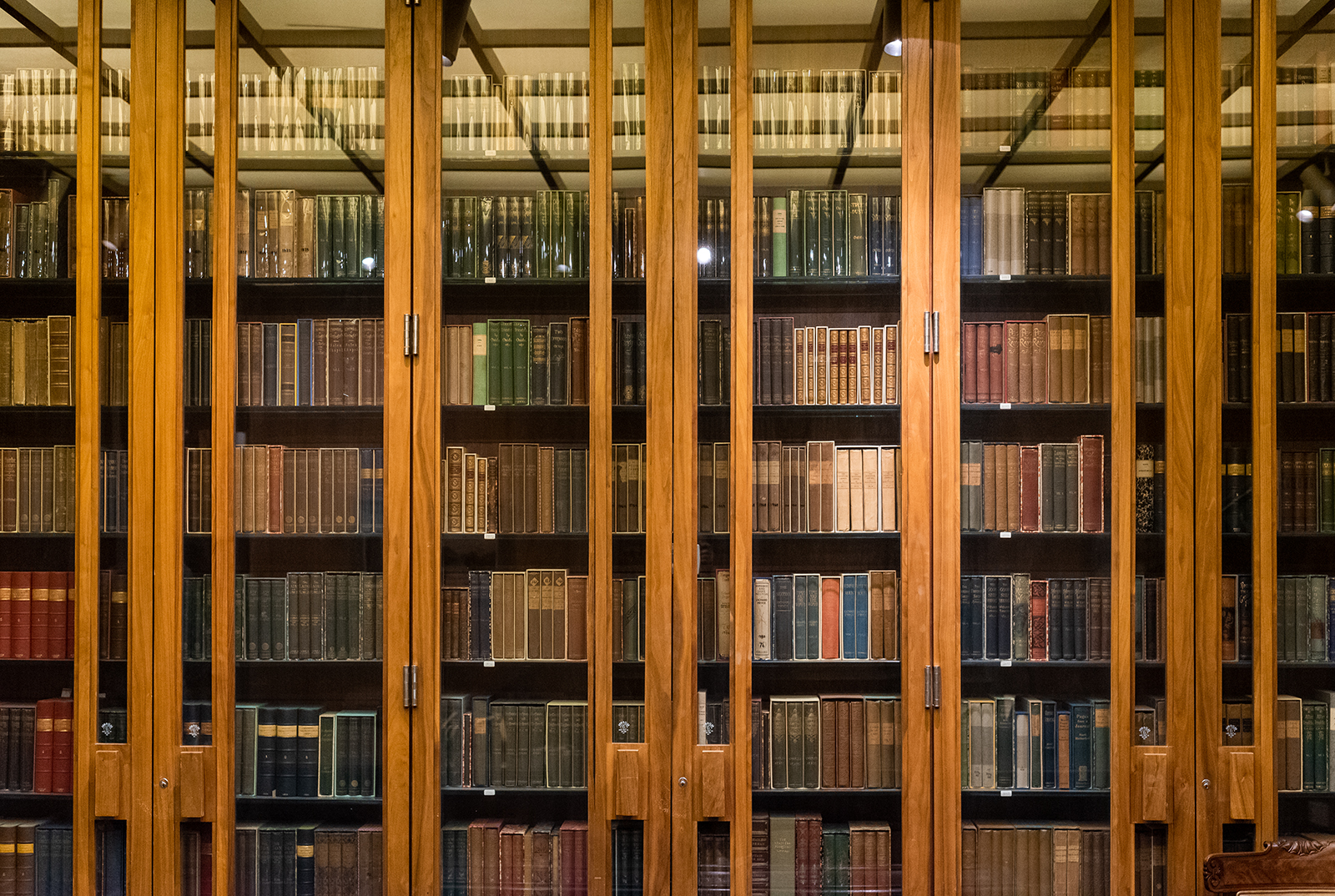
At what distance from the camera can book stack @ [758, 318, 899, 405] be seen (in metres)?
2.52

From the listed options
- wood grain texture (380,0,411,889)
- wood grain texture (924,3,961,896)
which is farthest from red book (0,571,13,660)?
wood grain texture (924,3,961,896)

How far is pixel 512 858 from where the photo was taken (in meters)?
2.54

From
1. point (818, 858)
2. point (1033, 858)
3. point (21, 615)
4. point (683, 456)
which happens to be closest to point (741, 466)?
point (683, 456)

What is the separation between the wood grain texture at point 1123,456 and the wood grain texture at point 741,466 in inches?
39.1

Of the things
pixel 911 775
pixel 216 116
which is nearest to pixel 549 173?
pixel 216 116

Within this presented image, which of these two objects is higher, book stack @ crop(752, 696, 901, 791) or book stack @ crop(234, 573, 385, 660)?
book stack @ crop(234, 573, 385, 660)

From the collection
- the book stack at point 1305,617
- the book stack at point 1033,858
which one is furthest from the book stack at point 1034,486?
the book stack at point 1033,858

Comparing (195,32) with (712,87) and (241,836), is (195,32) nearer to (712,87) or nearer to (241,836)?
(712,87)

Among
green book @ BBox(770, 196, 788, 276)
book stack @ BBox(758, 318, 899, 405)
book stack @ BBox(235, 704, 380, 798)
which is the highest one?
green book @ BBox(770, 196, 788, 276)

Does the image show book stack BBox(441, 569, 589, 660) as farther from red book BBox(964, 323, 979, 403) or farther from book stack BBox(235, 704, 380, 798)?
red book BBox(964, 323, 979, 403)

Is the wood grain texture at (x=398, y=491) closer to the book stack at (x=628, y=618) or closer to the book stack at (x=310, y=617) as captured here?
the book stack at (x=310, y=617)

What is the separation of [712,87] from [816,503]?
1.19 metres

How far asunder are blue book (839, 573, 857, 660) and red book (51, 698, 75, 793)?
7.07 feet

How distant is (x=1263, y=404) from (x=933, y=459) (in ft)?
3.01
